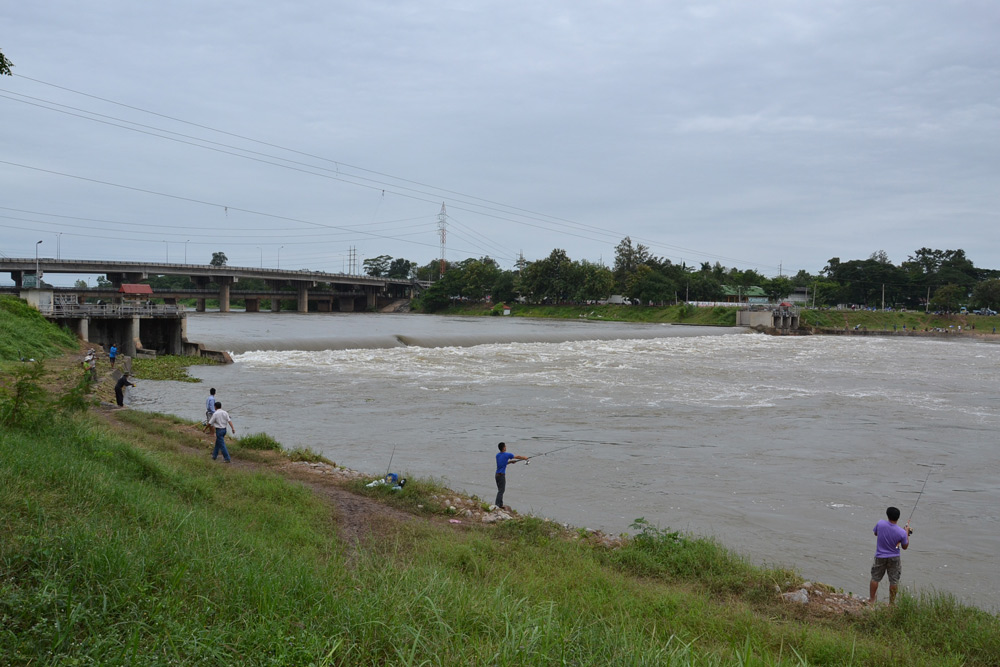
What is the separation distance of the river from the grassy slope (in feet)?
8.14

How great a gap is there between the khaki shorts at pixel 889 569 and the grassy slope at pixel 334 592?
0.47 m

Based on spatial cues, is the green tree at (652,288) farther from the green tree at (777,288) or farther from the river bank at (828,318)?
the green tree at (777,288)

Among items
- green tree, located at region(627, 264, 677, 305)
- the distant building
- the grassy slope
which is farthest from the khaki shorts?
the distant building

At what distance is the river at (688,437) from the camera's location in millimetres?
11734

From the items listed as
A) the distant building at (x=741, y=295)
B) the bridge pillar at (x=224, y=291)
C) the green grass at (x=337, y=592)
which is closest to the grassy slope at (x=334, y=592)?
the green grass at (x=337, y=592)

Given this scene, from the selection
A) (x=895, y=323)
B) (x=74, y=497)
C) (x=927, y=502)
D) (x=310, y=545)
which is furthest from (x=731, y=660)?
(x=895, y=323)

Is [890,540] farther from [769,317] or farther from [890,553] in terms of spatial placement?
[769,317]

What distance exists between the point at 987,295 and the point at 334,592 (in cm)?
12249

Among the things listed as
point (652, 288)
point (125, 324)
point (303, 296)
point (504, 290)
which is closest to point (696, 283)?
point (652, 288)

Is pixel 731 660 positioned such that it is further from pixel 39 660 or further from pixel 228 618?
pixel 39 660

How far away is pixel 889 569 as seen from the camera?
8.48 m

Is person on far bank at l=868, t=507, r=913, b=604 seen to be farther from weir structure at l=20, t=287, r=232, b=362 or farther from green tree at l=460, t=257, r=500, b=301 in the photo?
green tree at l=460, t=257, r=500, b=301

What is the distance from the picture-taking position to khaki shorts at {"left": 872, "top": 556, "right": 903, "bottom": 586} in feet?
27.6

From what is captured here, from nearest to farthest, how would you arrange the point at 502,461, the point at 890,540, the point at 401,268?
1. the point at 890,540
2. the point at 502,461
3. the point at 401,268
